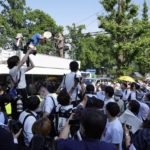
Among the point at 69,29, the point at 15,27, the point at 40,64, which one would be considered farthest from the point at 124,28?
the point at 69,29

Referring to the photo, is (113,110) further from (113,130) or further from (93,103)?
(93,103)

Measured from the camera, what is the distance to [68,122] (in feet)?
6.41

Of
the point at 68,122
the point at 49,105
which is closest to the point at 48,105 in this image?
the point at 49,105

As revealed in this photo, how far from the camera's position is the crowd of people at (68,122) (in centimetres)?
160

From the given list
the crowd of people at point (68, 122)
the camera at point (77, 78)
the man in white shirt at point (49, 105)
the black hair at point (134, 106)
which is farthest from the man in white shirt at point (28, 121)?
the black hair at point (134, 106)

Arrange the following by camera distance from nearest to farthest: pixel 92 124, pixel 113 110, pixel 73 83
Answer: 1. pixel 92 124
2. pixel 113 110
3. pixel 73 83

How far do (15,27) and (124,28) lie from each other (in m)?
18.7

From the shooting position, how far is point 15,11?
1163 inches

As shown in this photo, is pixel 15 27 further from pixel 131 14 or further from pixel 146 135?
pixel 146 135

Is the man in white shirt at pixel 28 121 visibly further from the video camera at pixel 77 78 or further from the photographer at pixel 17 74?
the video camera at pixel 77 78

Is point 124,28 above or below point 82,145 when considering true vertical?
above

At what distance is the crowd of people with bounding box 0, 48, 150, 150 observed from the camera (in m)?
1.60

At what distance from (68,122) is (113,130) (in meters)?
1.01

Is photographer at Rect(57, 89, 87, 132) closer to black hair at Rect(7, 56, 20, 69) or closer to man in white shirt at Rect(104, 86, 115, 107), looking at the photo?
black hair at Rect(7, 56, 20, 69)
